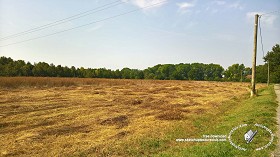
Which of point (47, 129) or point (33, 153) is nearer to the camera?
point (33, 153)

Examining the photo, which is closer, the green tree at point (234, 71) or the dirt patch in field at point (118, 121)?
the dirt patch in field at point (118, 121)

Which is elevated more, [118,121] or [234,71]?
[234,71]

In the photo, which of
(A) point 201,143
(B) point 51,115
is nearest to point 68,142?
(A) point 201,143

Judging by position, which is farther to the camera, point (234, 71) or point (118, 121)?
point (234, 71)

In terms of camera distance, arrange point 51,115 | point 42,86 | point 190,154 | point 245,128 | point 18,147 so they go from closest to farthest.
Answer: point 190,154
point 18,147
point 245,128
point 51,115
point 42,86

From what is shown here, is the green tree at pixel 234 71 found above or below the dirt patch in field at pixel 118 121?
above

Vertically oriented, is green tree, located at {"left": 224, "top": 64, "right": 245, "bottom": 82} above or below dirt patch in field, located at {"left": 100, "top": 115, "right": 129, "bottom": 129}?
above

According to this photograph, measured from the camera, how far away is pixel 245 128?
845cm

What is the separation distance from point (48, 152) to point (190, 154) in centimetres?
394

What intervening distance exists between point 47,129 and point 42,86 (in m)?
25.4

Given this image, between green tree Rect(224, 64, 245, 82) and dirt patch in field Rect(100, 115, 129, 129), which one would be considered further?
green tree Rect(224, 64, 245, 82)

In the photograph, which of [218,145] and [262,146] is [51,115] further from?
[262,146]

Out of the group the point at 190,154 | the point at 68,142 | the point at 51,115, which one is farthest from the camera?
the point at 51,115

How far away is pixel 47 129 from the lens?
927 cm
